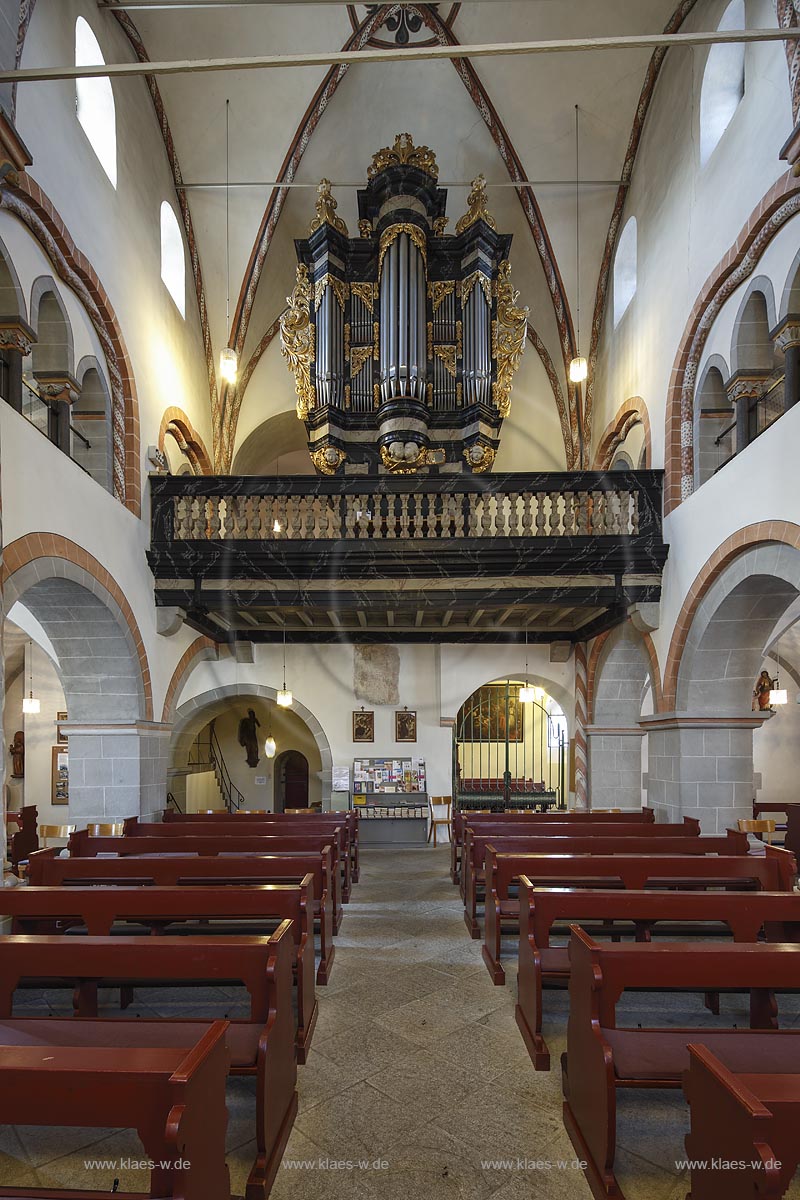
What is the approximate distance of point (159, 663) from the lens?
1080cm

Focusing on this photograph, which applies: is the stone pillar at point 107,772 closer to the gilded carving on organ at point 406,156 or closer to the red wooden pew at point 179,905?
the red wooden pew at point 179,905

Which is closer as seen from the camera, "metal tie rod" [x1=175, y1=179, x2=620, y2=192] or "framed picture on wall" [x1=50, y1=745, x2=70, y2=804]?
"metal tie rod" [x1=175, y1=179, x2=620, y2=192]

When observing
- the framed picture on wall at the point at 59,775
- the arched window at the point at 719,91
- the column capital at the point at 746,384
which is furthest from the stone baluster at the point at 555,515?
the framed picture on wall at the point at 59,775

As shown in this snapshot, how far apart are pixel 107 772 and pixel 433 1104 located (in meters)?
6.81

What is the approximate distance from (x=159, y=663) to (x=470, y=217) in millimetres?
7845

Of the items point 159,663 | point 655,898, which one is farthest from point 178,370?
point 655,898

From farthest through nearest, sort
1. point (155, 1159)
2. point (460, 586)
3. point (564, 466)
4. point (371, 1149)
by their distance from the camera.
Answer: point (564, 466), point (460, 586), point (371, 1149), point (155, 1159)

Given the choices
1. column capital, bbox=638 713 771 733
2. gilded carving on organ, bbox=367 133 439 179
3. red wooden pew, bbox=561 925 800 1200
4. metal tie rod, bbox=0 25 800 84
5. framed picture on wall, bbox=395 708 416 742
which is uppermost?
gilded carving on organ, bbox=367 133 439 179

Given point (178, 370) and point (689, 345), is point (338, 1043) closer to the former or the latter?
point (689, 345)

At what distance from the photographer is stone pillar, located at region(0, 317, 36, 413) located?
23.1 ft

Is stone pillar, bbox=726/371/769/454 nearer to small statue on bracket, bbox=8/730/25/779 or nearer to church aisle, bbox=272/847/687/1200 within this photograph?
church aisle, bbox=272/847/687/1200

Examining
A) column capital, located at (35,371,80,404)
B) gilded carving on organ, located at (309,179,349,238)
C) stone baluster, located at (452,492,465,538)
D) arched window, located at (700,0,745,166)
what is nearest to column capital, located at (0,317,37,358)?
column capital, located at (35,371,80,404)

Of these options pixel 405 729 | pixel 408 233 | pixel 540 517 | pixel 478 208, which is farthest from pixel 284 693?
pixel 478 208

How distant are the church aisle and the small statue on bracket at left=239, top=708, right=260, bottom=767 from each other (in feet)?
45.3
